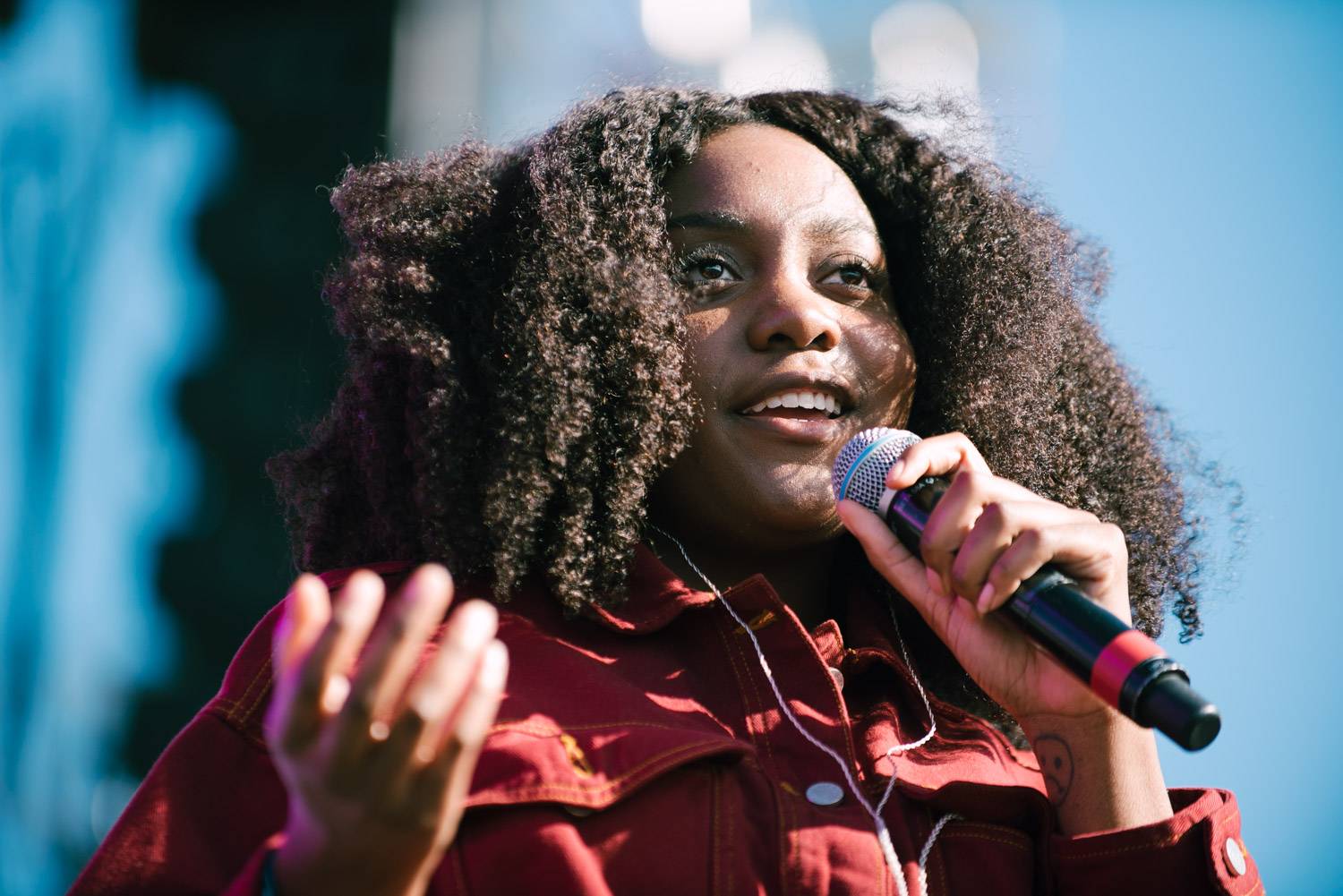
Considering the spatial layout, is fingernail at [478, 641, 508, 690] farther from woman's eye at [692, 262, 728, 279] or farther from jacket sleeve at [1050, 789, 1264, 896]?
woman's eye at [692, 262, 728, 279]

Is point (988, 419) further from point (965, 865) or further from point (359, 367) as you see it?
point (359, 367)

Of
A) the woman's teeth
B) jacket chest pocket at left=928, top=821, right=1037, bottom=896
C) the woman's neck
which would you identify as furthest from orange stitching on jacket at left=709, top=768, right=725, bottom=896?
the woman's teeth

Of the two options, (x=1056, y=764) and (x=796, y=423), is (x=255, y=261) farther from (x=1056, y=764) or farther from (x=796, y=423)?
(x=1056, y=764)

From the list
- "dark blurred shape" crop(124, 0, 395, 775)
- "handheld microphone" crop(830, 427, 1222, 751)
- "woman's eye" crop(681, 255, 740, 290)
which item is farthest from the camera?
"dark blurred shape" crop(124, 0, 395, 775)

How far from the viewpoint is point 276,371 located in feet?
12.4

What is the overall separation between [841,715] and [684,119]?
1231 millimetres

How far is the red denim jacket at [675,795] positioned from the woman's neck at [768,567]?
0.62 feet

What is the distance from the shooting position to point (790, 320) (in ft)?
7.36

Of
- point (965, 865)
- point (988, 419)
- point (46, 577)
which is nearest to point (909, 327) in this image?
point (988, 419)

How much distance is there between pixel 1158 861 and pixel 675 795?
0.71 m

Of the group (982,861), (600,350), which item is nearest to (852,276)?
(600,350)

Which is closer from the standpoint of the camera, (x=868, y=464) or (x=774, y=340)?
(x=868, y=464)

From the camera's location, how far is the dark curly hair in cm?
224

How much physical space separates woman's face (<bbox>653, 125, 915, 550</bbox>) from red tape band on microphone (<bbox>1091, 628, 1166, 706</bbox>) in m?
0.86
